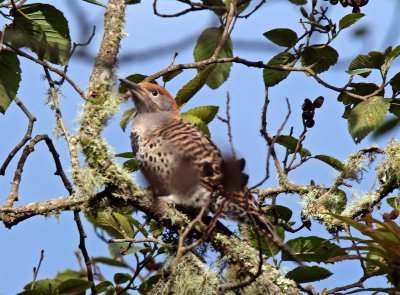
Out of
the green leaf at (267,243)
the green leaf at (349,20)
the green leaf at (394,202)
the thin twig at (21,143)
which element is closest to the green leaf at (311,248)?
the green leaf at (267,243)

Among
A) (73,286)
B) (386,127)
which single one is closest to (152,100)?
(73,286)

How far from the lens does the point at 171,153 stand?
4215 mm

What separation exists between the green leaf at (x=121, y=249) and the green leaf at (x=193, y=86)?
0.91 m

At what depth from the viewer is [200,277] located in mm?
3514

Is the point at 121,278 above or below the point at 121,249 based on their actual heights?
below

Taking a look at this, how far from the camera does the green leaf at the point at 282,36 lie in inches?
163

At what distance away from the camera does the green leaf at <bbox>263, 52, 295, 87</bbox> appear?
13.9 ft

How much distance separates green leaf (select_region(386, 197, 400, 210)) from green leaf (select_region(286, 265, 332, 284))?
0.80 metres

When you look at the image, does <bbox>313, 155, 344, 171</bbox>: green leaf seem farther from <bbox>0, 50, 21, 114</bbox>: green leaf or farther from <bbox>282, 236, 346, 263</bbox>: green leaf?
<bbox>0, 50, 21, 114</bbox>: green leaf

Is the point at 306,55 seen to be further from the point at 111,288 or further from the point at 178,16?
the point at 111,288

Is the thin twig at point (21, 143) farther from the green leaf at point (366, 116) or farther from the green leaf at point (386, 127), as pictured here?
the green leaf at point (386, 127)

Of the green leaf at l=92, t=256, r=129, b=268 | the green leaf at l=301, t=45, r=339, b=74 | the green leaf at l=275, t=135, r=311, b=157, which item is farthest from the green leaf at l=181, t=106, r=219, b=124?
the green leaf at l=92, t=256, r=129, b=268

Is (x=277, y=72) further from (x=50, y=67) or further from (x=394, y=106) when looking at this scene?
(x=50, y=67)

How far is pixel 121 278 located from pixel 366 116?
5.34ft
